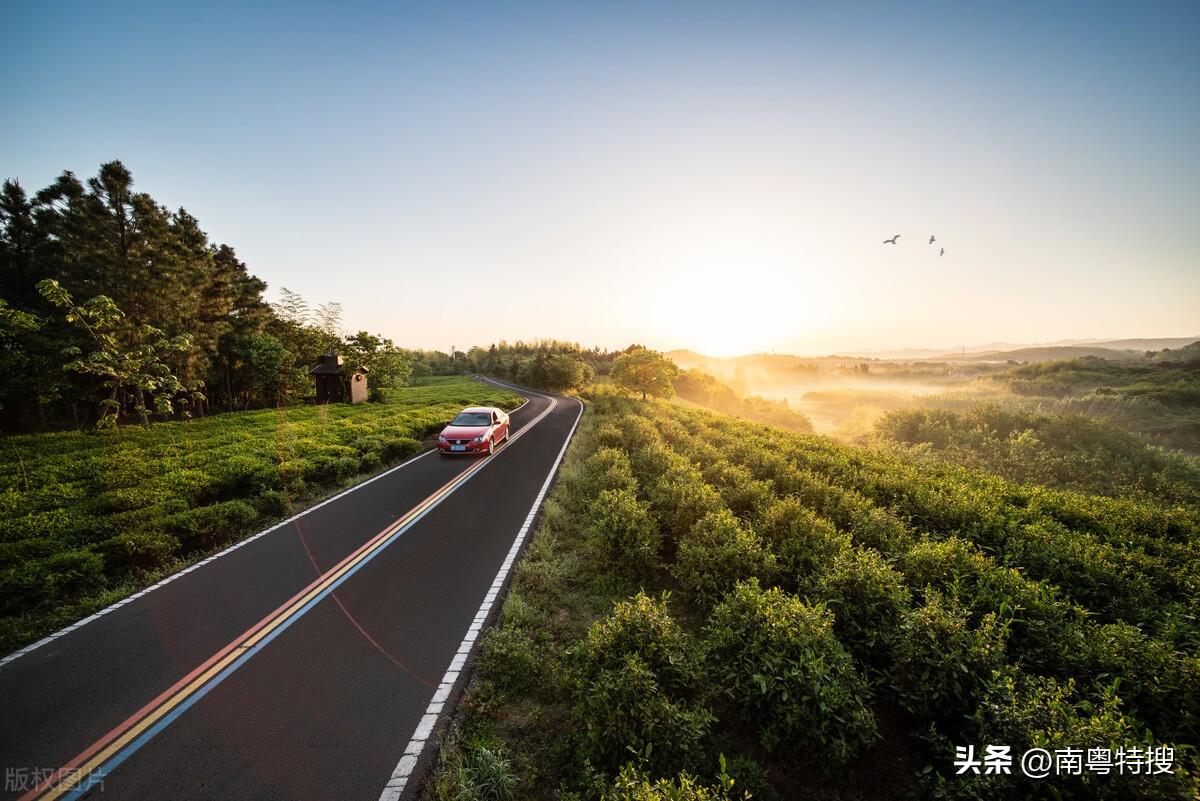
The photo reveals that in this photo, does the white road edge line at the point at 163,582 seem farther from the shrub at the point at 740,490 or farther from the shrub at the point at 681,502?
the shrub at the point at 740,490

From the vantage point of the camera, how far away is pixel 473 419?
18797 millimetres

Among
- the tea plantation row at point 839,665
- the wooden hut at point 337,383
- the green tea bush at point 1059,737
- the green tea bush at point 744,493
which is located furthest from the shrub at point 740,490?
the wooden hut at point 337,383

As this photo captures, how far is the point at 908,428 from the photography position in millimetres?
27781

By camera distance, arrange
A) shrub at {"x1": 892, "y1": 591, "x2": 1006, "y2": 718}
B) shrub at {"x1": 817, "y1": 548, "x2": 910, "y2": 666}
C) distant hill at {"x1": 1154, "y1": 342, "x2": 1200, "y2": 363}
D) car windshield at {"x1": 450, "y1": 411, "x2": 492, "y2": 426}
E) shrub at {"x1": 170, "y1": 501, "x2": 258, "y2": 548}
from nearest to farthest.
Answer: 1. shrub at {"x1": 892, "y1": 591, "x2": 1006, "y2": 718}
2. shrub at {"x1": 817, "y1": 548, "x2": 910, "y2": 666}
3. shrub at {"x1": 170, "y1": 501, "x2": 258, "y2": 548}
4. car windshield at {"x1": 450, "y1": 411, "x2": 492, "y2": 426}
5. distant hill at {"x1": 1154, "y1": 342, "x2": 1200, "y2": 363}

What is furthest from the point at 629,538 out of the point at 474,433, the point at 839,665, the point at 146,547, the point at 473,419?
the point at 473,419

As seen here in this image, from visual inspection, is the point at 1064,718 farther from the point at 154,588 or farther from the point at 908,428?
the point at 908,428

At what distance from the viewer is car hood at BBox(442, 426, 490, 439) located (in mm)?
16922

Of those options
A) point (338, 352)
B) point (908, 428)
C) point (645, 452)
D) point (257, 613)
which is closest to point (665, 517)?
point (645, 452)

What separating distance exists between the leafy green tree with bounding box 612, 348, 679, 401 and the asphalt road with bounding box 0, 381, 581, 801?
100.0 ft

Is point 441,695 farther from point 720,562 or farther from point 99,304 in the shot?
point 99,304

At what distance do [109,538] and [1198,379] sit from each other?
203ft

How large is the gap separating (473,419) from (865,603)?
1655 centimetres

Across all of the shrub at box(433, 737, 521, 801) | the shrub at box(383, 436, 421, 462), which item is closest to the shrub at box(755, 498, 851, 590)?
the shrub at box(433, 737, 521, 801)

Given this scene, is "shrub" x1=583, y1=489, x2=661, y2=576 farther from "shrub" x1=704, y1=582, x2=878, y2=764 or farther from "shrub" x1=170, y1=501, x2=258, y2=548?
"shrub" x1=170, y1=501, x2=258, y2=548
